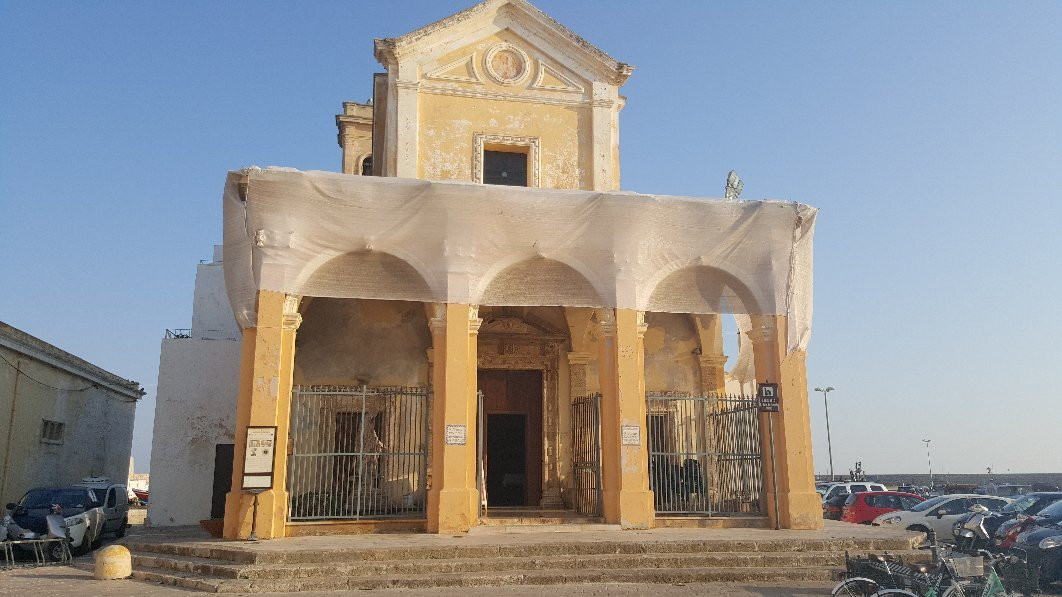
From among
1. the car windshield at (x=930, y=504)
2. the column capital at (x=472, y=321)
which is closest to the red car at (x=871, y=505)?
the car windshield at (x=930, y=504)

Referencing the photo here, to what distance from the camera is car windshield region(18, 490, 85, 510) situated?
14758 millimetres

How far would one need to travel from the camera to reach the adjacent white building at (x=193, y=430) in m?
16.1

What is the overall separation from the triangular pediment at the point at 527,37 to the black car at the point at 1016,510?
11.1 meters

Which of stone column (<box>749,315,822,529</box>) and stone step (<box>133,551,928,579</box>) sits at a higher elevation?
→ stone column (<box>749,315,822,529</box>)

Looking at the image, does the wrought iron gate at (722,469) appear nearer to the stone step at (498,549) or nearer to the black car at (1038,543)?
the stone step at (498,549)

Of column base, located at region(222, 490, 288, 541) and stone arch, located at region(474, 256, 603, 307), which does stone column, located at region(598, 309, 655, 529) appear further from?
column base, located at region(222, 490, 288, 541)

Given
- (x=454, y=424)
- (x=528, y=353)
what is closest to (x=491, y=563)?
(x=454, y=424)

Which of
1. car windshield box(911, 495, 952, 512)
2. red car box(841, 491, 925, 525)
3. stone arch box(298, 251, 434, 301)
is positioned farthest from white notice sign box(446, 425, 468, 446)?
red car box(841, 491, 925, 525)

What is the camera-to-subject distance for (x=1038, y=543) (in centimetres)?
1129

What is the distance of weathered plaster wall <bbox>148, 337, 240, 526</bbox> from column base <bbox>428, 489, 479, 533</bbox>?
22.4 ft

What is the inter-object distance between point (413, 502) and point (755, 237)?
7804 millimetres

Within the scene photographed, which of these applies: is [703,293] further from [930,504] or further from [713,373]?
[930,504]

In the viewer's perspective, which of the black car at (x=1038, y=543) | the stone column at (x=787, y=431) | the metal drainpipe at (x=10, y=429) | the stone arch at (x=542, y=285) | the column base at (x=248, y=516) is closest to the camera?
the black car at (x=1038, y=543)

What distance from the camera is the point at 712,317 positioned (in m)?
17.1
